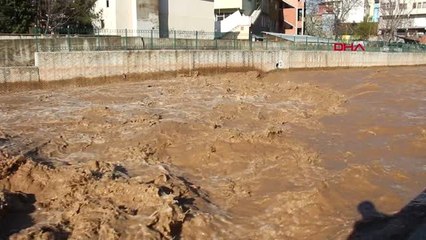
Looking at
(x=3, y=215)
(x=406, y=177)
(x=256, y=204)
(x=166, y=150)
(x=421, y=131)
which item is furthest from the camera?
(x=421, y=131)

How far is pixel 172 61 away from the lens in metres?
26.6

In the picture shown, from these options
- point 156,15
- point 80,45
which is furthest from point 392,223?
point 156,15

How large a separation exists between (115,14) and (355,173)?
81.9ft

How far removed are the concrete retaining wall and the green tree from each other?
5703mm

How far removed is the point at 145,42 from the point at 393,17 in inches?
1919

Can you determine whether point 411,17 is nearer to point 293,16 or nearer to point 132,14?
point 293,16

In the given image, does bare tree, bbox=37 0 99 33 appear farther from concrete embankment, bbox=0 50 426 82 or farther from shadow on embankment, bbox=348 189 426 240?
shadow on embankment, bbox=348 189 426 240

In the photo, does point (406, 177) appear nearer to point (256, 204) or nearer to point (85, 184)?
point (256, 204)

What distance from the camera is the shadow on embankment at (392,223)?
292 inches

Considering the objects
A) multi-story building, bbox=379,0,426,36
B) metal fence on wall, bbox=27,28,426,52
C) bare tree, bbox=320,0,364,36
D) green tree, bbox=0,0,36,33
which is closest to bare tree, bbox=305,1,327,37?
bare tree, bbox=320,0,364,36

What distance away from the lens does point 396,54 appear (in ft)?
133

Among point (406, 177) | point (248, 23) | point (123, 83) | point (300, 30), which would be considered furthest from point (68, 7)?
point (300, 30)

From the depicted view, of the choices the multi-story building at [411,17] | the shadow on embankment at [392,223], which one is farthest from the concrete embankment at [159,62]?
the multi-story building at [411,17]

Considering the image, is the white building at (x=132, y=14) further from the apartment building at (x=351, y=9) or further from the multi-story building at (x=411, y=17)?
the multi-story building at (x=411, y=17)
